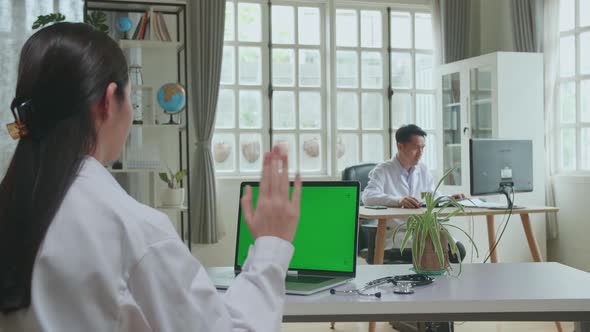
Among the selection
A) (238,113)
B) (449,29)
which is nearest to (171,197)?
(238,113)

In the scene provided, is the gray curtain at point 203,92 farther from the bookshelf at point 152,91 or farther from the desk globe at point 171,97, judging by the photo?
the desk globe at point 171,97

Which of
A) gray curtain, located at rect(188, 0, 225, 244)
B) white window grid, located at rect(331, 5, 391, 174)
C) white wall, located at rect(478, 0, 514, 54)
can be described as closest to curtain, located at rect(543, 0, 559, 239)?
white wall, located at rect(478, 0, 514, 54)

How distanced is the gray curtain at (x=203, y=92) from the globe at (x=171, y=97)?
43 centimetres

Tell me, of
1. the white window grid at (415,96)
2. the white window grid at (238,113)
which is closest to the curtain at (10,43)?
the white window grid at (238,113)

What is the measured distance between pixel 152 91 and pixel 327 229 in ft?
11.6

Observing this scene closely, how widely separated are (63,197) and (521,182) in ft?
12.0

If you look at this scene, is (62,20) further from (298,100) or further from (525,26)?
(525,26)

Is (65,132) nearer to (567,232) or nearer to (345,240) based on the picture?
(345,240)

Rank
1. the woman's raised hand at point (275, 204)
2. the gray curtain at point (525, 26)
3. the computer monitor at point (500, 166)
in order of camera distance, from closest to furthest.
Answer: the woman's raised hand at point (275, 204) → the computer monitor at point (500, 166) → the gray curtain at point (525, 26)

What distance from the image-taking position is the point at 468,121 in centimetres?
592

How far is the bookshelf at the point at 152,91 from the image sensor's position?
515 centimetres

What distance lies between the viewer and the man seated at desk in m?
4.27

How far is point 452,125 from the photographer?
617 cm

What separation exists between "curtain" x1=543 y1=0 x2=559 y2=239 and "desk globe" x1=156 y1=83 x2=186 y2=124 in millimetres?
3098
